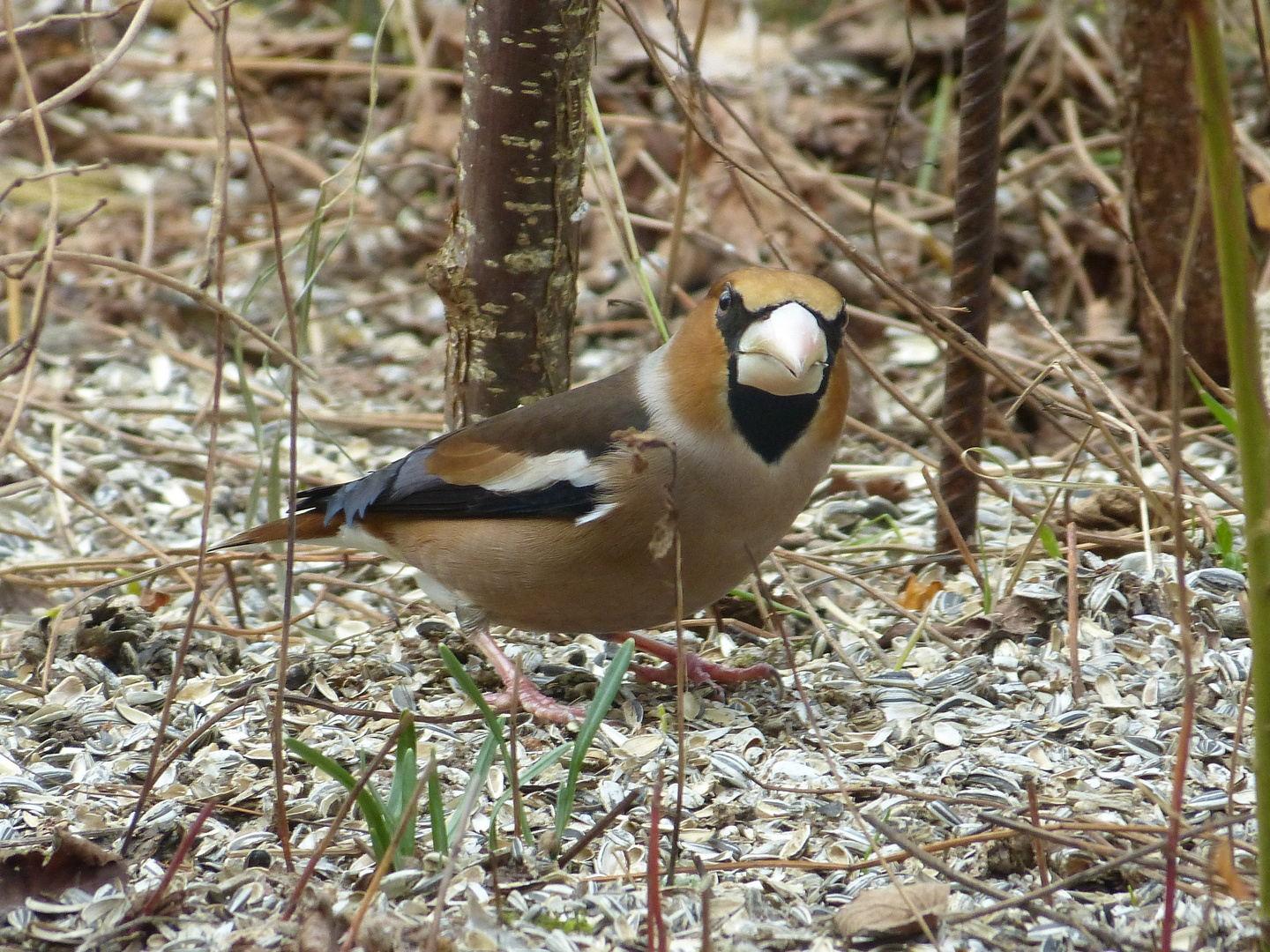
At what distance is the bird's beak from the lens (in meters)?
2.56

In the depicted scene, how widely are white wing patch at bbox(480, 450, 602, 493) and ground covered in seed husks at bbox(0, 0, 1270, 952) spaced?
1.56ft

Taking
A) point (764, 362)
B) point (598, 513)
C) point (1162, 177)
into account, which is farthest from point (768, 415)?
point (1162, 177)

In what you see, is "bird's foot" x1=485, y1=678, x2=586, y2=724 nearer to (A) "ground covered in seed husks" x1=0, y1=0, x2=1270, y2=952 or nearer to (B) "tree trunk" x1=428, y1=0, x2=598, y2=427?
(A) "ground covered in seed husks" x1=0, y1=0, x2=1270, y2=952

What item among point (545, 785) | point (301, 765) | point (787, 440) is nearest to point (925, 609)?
point (787, 440)

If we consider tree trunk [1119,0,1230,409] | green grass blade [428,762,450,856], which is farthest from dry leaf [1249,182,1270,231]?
tree trunk [1119,0,1230,409]

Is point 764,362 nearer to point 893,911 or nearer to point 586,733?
point 586,733

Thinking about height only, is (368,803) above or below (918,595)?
below

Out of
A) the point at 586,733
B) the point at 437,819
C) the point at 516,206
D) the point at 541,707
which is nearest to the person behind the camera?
the point at 437,819

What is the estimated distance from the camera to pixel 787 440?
2816 mm

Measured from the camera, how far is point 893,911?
2035mm

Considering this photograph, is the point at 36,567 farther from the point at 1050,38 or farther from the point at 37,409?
the point at 1050,38

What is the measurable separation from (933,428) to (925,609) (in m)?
0.44

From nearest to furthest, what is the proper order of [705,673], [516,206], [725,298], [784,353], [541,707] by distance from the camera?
[784,353]
[725,298]
[541,707]
[705,673]
[516,206]

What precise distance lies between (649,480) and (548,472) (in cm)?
28
